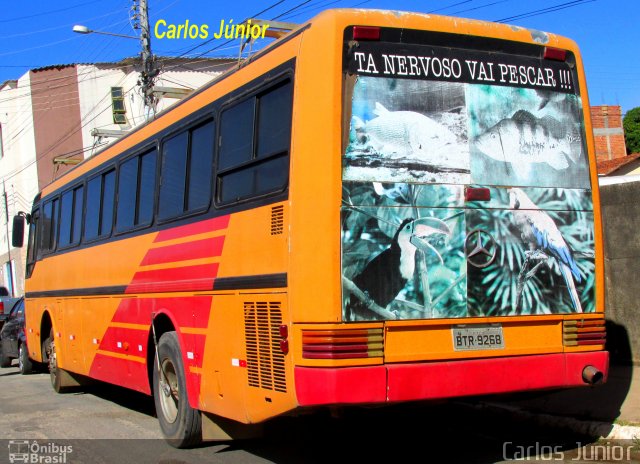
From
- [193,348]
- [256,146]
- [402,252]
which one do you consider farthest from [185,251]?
[402,252]

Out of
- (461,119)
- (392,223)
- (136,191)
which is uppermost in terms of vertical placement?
(136,191)

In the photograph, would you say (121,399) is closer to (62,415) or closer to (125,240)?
(62,415)

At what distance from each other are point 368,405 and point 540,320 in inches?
59.8

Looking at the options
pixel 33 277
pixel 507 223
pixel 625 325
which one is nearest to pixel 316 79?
pixel 507 223

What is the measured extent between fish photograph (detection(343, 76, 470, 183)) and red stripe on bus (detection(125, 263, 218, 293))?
1.83 m

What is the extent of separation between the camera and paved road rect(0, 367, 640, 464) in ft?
22.5

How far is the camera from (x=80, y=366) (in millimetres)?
10680

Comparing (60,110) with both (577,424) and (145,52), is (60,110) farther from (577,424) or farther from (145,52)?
(577,424)

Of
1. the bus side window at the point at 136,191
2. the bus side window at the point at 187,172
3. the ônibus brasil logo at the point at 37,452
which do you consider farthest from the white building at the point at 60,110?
the ônibus brasil logo at the point at 37,452

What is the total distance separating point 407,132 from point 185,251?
105 inches

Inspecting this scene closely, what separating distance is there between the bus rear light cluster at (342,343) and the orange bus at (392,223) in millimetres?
11

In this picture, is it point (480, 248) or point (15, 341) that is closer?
point (480, 248)

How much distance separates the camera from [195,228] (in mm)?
6941

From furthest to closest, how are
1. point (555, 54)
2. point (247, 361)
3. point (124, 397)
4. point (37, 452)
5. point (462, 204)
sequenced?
1. point (124, 397)
2. point (37, 452)
3. point (555, 54)
4. point (247, 361)
5. point (462, 204)
